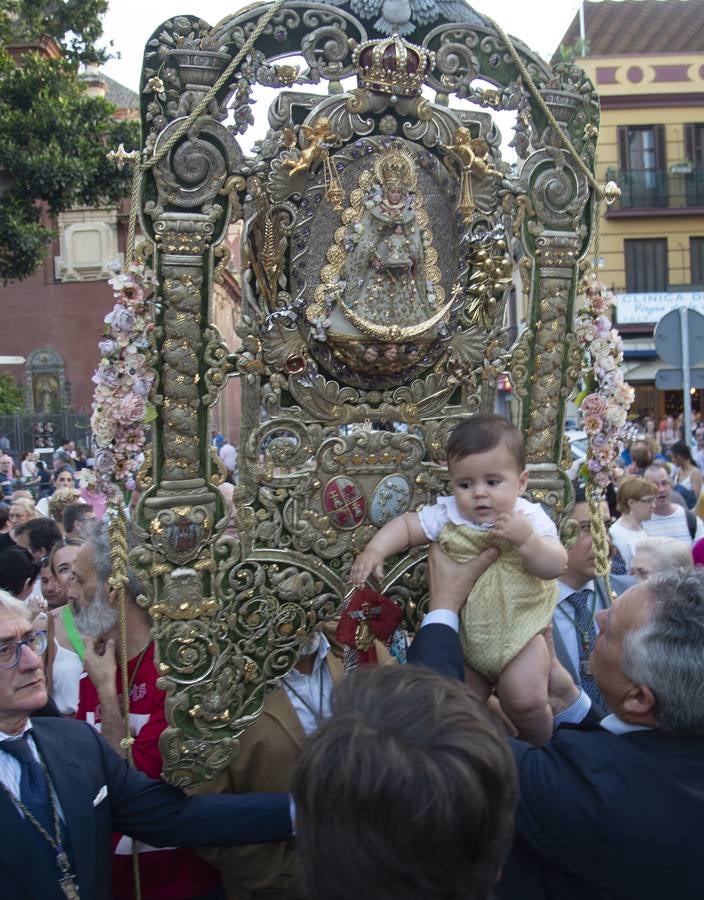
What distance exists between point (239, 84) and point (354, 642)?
63.1 inches

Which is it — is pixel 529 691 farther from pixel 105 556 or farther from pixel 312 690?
pixel 105 556

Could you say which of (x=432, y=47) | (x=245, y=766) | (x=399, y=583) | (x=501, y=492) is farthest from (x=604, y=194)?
(x=245, y=766)

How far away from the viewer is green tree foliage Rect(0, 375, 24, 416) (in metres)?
20.1

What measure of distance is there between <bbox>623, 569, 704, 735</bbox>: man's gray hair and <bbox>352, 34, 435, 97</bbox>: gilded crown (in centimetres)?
163

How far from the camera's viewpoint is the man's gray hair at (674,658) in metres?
2.00

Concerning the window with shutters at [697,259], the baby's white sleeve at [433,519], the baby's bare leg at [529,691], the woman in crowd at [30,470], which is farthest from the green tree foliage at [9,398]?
the baby's bare leg at [529,691]

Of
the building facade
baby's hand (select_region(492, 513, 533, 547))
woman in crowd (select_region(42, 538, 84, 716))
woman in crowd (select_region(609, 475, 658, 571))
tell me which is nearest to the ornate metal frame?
baby's hand (select_region(492, 513, 533, 547))

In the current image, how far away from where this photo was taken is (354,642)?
2889 mm

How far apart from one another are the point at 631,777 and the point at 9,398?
20121mm

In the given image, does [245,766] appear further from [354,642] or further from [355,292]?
[355,292]

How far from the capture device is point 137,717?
115 inches

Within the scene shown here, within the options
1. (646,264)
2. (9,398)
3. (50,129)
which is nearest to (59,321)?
(9,398)

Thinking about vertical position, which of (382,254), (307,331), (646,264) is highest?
(646,264)

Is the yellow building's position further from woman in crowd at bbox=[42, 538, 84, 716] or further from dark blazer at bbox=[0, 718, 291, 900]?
dark blazer at bbox=[0, 718, 291, 900]
